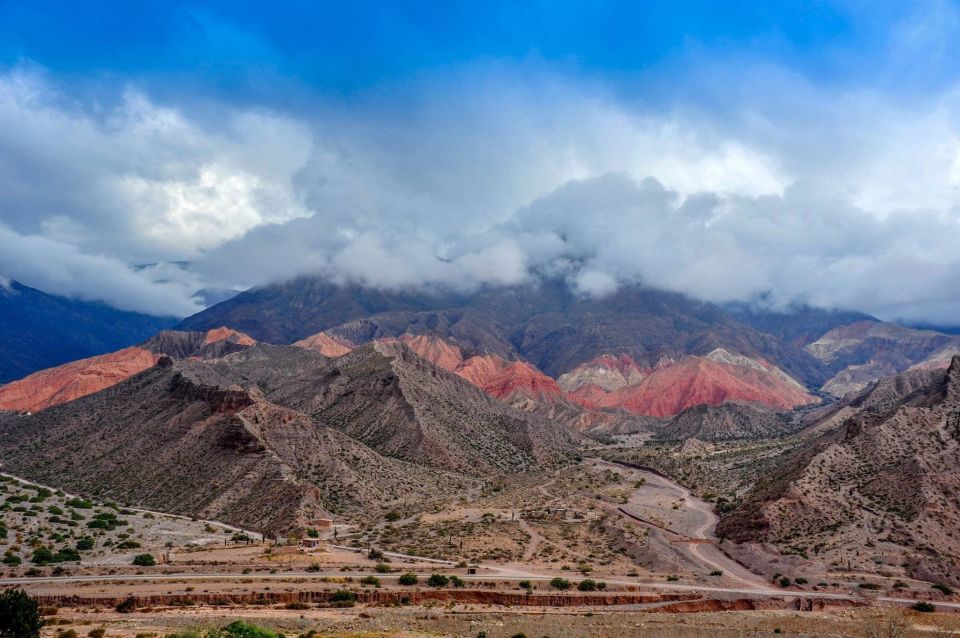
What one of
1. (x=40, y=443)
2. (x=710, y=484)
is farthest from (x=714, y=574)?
(x=40, y=443)

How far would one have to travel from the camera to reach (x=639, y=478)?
146m

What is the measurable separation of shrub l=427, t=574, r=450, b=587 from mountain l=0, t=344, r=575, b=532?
34.6 m

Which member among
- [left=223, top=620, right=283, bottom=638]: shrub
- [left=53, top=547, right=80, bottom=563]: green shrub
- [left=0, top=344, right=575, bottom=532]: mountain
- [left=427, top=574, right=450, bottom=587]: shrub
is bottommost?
[left=53, top=547, right=80, bottom=563]: green shrub

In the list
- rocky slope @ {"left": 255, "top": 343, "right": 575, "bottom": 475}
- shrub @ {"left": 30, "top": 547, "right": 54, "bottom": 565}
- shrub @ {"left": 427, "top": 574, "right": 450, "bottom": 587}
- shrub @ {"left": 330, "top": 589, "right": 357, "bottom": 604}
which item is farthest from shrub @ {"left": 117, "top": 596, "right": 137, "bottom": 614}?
rocky slope @ {"left": 255, "top": 343, "right": 575, "bottom": 475}

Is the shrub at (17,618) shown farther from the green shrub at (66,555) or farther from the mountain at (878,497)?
the mountain at (878,497)

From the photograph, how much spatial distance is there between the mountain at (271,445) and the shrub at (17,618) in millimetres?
51266

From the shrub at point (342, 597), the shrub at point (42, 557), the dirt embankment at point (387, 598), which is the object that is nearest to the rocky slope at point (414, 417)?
the shrub at point (42, 557)

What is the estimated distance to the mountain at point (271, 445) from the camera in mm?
101700

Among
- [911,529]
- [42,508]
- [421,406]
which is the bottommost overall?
[42,508]

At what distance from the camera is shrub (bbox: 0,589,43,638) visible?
1399 inches

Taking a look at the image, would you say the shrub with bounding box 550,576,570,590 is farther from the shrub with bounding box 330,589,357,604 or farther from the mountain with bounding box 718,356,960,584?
the mountain with bounding box 718,356,960,584

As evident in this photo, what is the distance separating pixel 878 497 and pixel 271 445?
8708 cm

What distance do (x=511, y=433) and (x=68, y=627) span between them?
14717cm

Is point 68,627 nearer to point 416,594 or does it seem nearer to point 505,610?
point 416,594
